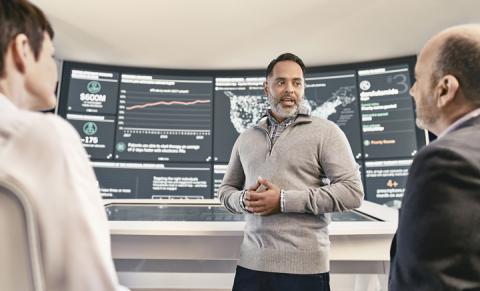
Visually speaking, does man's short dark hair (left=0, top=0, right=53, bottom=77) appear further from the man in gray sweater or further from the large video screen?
the large video screen

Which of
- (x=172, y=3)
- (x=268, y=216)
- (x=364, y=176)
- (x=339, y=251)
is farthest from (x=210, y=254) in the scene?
(x=364, y=176)

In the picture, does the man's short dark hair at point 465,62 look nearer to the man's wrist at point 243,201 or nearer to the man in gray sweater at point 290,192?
the man in gray sweater at point 290,192

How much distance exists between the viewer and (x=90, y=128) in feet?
9.61

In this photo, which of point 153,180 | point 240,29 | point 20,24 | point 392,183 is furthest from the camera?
point 153,180

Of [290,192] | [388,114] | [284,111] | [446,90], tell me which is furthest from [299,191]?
[388,114]

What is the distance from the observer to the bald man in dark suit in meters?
0.57

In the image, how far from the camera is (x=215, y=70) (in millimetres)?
3152

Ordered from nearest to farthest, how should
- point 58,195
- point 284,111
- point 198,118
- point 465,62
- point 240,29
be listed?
point 58,195
point 465,62
point 284,111
point 240,29
point 198,118

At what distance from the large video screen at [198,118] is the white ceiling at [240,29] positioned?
0.47 ft

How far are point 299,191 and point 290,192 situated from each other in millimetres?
31

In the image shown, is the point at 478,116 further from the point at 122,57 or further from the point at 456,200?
the point at 122,57

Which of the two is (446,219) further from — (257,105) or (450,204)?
(257,105)

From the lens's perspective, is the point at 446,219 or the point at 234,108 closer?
the point at 446,219

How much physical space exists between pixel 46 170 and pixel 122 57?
2815 millimetres
